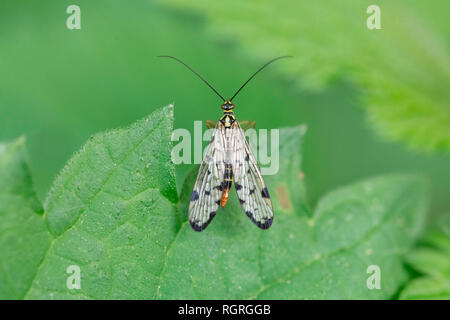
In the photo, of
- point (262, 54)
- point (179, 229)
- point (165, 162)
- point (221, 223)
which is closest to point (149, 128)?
point (165, 162)

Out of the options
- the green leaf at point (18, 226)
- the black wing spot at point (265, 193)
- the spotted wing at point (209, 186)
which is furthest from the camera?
the black wing spot at point (265, 193)

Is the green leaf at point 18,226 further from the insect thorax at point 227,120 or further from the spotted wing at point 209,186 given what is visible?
the insect thorax at point 227,120

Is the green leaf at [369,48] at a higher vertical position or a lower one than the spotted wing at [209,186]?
higher

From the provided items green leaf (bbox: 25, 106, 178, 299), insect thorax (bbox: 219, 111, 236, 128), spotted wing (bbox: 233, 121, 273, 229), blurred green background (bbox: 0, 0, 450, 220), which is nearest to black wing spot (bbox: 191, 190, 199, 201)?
green leaf (bbox: 25, 106, 178, 299)

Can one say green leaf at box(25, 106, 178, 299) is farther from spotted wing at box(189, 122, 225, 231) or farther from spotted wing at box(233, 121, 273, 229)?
spotted wing at box(233, 121, 273, 229)

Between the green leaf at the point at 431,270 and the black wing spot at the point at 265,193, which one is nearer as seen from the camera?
the green leaf at the point at 431,270

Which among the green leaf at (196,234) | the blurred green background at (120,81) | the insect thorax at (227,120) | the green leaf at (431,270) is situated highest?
the blurred green background at (120,81)

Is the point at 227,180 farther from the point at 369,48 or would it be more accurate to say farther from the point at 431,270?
the point at 369,48

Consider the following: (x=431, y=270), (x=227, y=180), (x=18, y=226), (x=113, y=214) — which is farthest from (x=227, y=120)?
(x=18, y=226)

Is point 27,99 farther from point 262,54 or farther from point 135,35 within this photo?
point 262,54

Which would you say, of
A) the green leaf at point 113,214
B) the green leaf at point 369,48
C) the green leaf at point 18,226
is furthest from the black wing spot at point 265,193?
the green leaf at point 18,226
